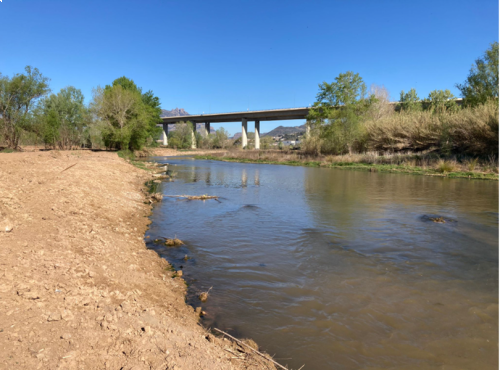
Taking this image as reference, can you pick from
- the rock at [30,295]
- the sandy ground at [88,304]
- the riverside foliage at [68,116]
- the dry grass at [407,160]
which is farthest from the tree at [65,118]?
the rock at [30,295]

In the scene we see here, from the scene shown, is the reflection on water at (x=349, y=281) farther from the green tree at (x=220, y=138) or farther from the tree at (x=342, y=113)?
the green tree at (x=220, y=138)

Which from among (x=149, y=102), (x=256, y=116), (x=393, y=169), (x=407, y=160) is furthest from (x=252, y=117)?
(x=393, y=169)

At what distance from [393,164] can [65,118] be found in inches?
1629

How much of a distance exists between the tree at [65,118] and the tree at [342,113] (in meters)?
33.3

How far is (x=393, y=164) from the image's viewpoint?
31328 mm

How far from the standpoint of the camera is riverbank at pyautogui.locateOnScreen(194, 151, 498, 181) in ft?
78.2

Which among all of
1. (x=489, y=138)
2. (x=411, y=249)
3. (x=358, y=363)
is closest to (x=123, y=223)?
(x=358, y=363)

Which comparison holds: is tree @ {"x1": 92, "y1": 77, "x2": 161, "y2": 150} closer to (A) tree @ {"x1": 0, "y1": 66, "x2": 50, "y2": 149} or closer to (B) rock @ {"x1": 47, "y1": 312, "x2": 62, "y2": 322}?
(A) tree @ {"x1": 0, "y1": 66, "x2": 50, "y2": 149}

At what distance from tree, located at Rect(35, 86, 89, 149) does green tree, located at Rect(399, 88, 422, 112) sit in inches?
1886

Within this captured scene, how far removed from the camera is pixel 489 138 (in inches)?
1011

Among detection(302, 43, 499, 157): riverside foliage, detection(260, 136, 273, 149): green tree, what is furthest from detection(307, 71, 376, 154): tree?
detection(260, 136, 273, 149): green tree

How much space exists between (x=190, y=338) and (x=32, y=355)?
1.42m

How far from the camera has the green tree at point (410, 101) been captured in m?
45.9

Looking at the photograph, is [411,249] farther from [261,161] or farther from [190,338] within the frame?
[261,161]
